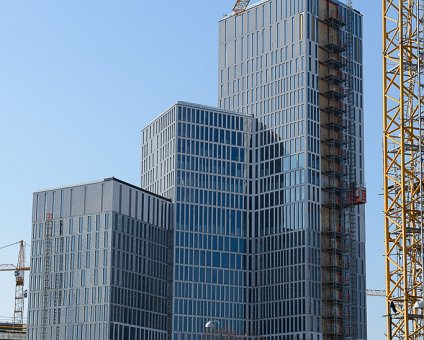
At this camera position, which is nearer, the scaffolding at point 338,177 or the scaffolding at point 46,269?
the scaffolding at point 46,269

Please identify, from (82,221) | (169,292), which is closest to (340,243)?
(169,292)

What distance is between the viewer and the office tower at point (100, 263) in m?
149

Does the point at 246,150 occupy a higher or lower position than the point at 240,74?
lower

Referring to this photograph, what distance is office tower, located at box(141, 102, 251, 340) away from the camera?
157 meters

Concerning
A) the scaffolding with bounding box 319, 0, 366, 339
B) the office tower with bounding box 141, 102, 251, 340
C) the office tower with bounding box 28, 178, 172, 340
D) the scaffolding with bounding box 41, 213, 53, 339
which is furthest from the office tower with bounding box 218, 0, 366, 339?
the scaffolding with bounding box 41, 213, 53, 339

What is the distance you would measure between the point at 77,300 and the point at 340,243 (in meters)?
39.9

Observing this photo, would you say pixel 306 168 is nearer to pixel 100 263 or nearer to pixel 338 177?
pixel 338 177

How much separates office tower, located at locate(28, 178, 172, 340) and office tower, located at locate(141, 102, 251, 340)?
2.68m

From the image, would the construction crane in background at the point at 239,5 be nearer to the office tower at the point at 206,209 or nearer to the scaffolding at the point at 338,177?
the scaffolding at the point at 338,177

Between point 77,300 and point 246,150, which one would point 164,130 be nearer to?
point 246,150

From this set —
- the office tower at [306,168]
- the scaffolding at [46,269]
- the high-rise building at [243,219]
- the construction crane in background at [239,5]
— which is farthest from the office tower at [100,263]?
the construction crane in background at [239,5]

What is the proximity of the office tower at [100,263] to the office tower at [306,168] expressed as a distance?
16.0 metres

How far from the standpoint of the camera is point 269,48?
6609 inches

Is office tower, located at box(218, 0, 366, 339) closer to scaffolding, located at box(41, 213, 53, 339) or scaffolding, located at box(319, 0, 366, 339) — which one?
scaffolding, located at box(319, 0, 366, 339)
